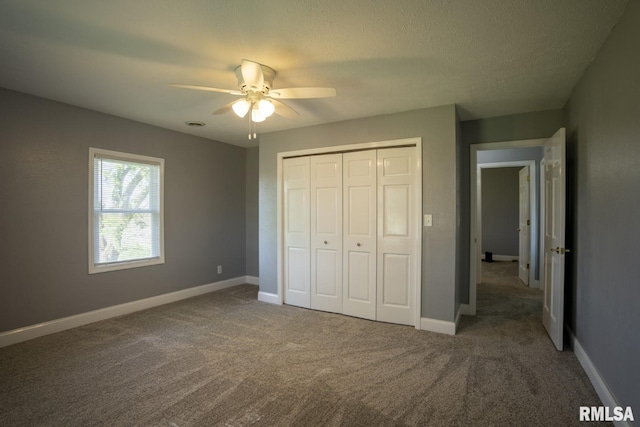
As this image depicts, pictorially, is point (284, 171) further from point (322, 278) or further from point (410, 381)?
point (410, 381)

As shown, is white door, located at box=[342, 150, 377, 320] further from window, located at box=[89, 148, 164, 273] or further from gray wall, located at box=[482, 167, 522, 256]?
gray wall, located at box=[482, 167, 522, 256]

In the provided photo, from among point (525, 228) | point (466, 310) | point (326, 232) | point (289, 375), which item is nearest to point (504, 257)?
point (525, 228)

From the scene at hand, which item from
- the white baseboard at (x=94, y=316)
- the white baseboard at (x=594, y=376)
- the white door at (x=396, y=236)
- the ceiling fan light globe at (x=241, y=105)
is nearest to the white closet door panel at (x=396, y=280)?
the white door at (x=396, y=236)

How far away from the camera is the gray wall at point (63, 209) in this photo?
2924 millimetres

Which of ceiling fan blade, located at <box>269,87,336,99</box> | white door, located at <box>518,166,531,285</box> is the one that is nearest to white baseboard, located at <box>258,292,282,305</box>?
ceiling fan blade, located at <box>269,87,336,99</box>

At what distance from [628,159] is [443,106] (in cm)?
175

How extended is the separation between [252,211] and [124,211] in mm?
2070

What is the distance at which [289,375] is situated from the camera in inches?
94.8


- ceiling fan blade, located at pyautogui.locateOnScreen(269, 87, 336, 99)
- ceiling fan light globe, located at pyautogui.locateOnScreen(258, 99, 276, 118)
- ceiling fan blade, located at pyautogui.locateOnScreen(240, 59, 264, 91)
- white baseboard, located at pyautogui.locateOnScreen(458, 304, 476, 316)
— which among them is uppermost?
ceiling fan blade, located at pyautogui.locateOnScreen(240, 59, 264, 91)

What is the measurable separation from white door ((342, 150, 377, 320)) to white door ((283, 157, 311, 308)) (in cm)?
56

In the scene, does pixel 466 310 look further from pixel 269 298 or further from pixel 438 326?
pixel 269 298

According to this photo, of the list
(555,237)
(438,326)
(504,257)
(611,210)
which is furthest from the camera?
(504,257)

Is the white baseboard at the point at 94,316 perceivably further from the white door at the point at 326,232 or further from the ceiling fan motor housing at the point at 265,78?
the ceiling fan motor housing at the point at 265,78

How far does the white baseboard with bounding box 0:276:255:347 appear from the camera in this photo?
2.94m
